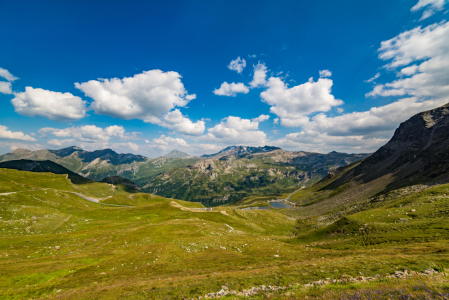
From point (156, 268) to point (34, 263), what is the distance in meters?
24.3

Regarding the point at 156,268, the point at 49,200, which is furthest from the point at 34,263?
the point at 49,200

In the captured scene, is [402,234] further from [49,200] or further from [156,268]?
[49,200]

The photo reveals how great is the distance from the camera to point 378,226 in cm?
4444

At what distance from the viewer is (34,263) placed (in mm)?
33188

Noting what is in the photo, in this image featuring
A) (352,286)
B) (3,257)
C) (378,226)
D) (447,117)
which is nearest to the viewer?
(352,286)

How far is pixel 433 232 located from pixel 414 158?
7277 inches

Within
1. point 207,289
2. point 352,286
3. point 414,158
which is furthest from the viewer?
point 414,158

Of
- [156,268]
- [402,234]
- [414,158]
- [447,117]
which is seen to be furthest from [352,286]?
[447,117]

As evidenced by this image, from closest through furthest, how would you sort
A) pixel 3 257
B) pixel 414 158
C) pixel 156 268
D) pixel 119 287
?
pixel 119 287 → pixel 156 268 → pixel 3 257 → pixel 414 158

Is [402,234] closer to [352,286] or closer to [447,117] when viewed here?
[352,286]

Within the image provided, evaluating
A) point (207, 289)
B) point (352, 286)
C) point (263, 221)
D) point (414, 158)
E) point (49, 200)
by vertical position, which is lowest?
point (263, 221)

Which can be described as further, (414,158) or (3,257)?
(414,158)

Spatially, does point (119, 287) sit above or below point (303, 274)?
below

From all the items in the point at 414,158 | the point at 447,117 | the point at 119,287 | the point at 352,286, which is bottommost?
the point at 119,287
